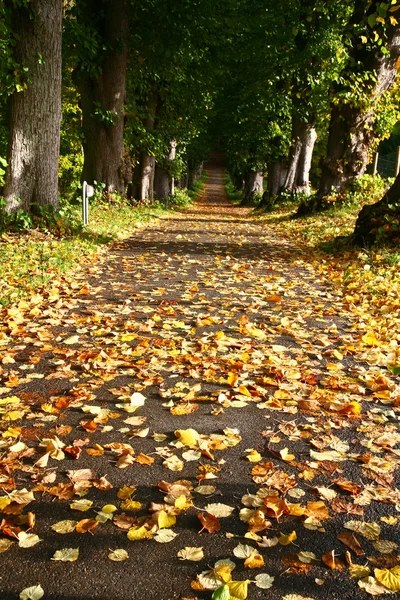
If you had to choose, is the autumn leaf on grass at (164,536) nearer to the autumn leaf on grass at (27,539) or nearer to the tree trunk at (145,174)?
the autumn leaf on grass at (27,539)

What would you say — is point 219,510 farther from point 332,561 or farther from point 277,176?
point 277,176

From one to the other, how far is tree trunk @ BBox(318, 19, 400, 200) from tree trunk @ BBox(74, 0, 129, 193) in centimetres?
625

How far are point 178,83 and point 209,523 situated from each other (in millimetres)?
20357

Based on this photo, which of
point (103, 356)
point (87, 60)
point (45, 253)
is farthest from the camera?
point (87, 60)

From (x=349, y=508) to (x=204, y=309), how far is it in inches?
152

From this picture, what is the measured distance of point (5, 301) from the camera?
5898mm

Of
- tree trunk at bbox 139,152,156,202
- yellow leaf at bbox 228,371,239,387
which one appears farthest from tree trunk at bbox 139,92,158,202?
yellow leaf at bbox 228,371,239,387

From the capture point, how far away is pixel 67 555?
2236mm

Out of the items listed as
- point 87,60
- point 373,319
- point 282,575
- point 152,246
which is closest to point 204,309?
point 373,319

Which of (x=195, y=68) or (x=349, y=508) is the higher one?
(x=195, y=68)

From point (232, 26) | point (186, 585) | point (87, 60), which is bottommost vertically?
point (186, 585)

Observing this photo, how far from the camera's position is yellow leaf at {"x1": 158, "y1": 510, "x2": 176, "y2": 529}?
243 centimetres

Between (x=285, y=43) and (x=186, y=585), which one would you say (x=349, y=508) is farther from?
(x=285, y=43)

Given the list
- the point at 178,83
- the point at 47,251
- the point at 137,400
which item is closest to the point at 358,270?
the point at 47,251
